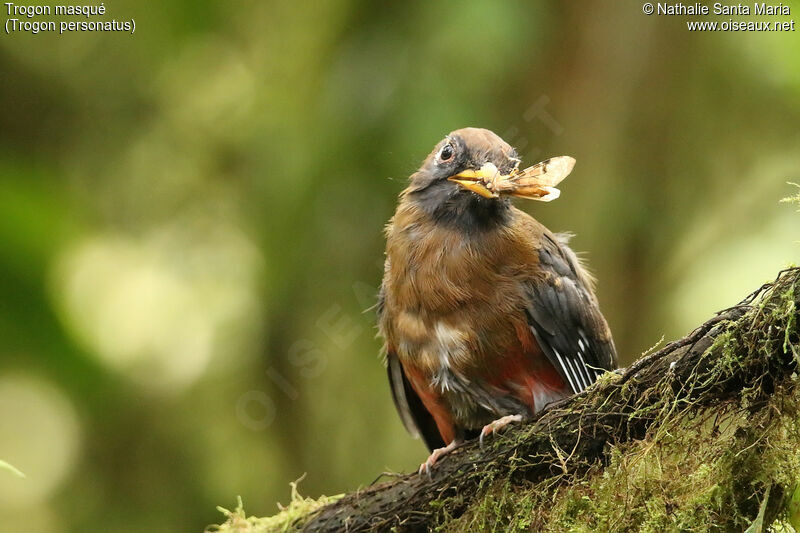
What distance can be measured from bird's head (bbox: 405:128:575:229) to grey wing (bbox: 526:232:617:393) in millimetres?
377

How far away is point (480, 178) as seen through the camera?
440cm

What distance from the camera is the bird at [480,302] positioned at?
14.1ft

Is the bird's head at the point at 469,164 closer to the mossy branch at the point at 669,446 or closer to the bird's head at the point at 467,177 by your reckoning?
the bird's head at the point at 467,177

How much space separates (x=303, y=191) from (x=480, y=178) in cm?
232

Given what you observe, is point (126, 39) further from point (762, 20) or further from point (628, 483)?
point (628, 483)

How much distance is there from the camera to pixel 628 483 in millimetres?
3131

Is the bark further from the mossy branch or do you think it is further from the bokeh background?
the bokeh background

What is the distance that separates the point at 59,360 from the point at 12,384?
41 centimetres

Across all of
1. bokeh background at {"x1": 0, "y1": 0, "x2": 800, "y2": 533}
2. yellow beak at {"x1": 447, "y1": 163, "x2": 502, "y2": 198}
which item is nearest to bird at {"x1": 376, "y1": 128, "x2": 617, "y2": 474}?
yellow beak at {"x1": 447, "y1": 163, "x2": 502, "y2": 198}

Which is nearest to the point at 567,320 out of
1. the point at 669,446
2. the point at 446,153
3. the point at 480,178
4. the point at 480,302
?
the point at 480,302

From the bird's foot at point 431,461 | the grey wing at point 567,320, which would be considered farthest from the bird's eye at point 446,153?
the bird's foot at point 431,461

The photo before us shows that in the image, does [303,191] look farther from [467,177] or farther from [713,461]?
[713,461]

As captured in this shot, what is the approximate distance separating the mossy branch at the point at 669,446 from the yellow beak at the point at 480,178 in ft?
3.91

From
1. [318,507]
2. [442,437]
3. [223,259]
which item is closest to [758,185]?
[442,437]
